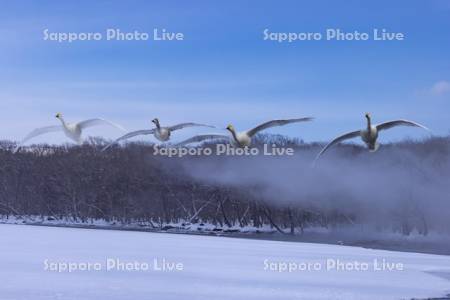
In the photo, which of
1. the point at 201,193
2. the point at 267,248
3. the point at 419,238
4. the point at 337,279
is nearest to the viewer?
the point at 337,279

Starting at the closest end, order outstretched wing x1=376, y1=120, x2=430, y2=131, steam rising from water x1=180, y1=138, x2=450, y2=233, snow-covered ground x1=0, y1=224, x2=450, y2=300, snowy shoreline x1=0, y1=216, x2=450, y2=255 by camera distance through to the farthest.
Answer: outstretched wing x1=376, y1=120, x2=430, y2=131
snow-covered ground x1=0, y1=224, x2=450, y2=300
snowy shoreline x1=0, y1=216, x2=450, y2=255
steam rising from water x1=180, y1=138, x2=450, y2=233

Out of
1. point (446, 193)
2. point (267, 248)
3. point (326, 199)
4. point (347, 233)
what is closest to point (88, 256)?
point (267, 248)

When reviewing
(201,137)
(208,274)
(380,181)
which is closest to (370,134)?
(201,137)

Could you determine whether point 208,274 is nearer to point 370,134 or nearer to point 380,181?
point 370,134

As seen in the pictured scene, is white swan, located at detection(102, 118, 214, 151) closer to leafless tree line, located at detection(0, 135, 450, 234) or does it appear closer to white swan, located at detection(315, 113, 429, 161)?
white swan, located at detection(315, 113, 429, 161)

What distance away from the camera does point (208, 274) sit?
1516 centimetres

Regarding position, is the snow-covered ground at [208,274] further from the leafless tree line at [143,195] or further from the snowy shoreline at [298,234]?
the leafless tree line at [143,195]

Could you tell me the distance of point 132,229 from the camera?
33.4 metres

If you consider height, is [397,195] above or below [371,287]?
above

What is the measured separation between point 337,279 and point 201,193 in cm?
2153

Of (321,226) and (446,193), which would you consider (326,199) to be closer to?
(321,226)

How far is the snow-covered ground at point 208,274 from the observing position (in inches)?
483

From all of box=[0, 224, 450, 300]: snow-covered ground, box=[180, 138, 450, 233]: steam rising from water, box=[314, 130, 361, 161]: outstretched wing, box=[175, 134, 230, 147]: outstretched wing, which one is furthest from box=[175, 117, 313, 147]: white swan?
box=[180, 138, 450, 233]: steam rising from water

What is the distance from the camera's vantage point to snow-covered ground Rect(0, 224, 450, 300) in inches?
483
